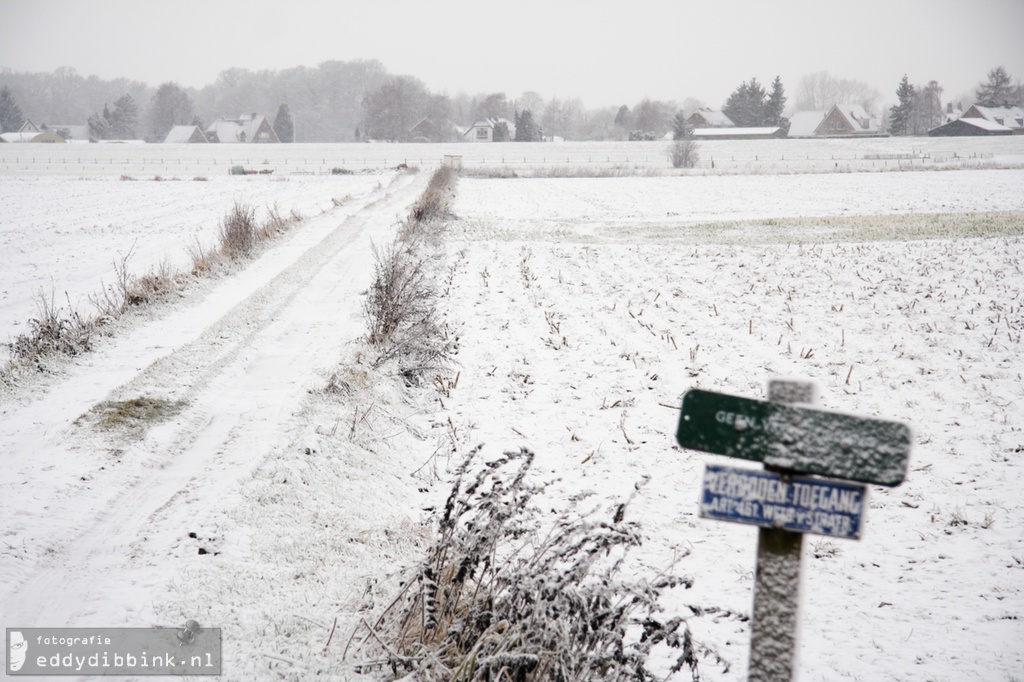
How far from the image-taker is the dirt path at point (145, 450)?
3818 millimetres

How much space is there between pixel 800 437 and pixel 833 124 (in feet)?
357

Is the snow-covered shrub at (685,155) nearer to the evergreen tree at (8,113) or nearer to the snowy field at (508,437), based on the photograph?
the snowy field at (508,437)

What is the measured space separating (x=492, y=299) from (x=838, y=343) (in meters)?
5.68

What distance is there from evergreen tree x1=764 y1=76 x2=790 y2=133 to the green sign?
4127 inches

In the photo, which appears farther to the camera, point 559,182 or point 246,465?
point 559,182

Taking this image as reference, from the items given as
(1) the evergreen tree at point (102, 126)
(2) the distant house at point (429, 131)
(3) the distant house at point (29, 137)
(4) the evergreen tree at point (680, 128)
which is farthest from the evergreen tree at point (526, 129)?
(3) the distant house at point (29, 137)

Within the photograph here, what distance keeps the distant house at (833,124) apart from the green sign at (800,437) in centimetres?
10669

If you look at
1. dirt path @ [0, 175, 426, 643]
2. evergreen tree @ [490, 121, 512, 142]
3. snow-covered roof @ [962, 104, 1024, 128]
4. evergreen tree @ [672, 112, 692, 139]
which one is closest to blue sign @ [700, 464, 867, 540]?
dirt path @ [0, 175, 426, 643]

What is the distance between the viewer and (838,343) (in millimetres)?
9430

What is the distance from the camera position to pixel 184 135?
104m

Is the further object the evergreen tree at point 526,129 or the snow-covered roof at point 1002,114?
the evergreen tree at point 526,129

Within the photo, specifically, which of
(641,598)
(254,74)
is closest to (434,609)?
(641,598)

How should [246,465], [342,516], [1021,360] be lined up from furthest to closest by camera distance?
1. [1021,360]
2. [246,465]
3. [342,516]

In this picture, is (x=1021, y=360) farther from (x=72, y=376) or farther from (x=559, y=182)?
(x=559, y=182)
